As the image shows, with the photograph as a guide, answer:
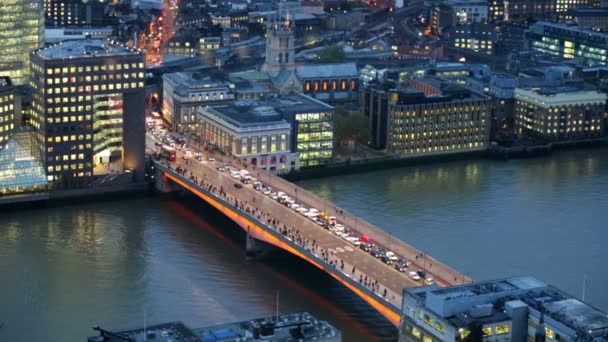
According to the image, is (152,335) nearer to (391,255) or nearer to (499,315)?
(499,315)

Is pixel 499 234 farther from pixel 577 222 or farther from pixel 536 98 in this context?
pixel 536 98

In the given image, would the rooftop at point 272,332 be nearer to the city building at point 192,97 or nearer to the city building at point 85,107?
the city building at point 85,107

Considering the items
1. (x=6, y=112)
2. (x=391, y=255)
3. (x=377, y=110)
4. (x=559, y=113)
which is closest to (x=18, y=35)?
(x=6, y=112)

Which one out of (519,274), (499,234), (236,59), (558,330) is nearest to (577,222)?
(499,234)

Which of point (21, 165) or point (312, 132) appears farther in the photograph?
point (312, 132)

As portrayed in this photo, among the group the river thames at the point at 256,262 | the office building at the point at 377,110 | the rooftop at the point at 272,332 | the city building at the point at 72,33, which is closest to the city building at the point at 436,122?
the office building at the point at 377,110

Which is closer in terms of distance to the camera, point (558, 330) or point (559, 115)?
point (558, 330)

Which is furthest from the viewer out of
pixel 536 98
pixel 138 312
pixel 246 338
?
pixel 536 98

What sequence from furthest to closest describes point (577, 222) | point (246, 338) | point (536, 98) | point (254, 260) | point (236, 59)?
1. point (236, 59)
2. point (536, 98)
3. point (577, 222)
4. point (254, 260)
5. point (246, 338)

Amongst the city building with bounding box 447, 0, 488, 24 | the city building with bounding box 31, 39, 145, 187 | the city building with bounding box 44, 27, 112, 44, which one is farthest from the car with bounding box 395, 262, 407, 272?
the city building with bounding box 447, 0, 488, 24
